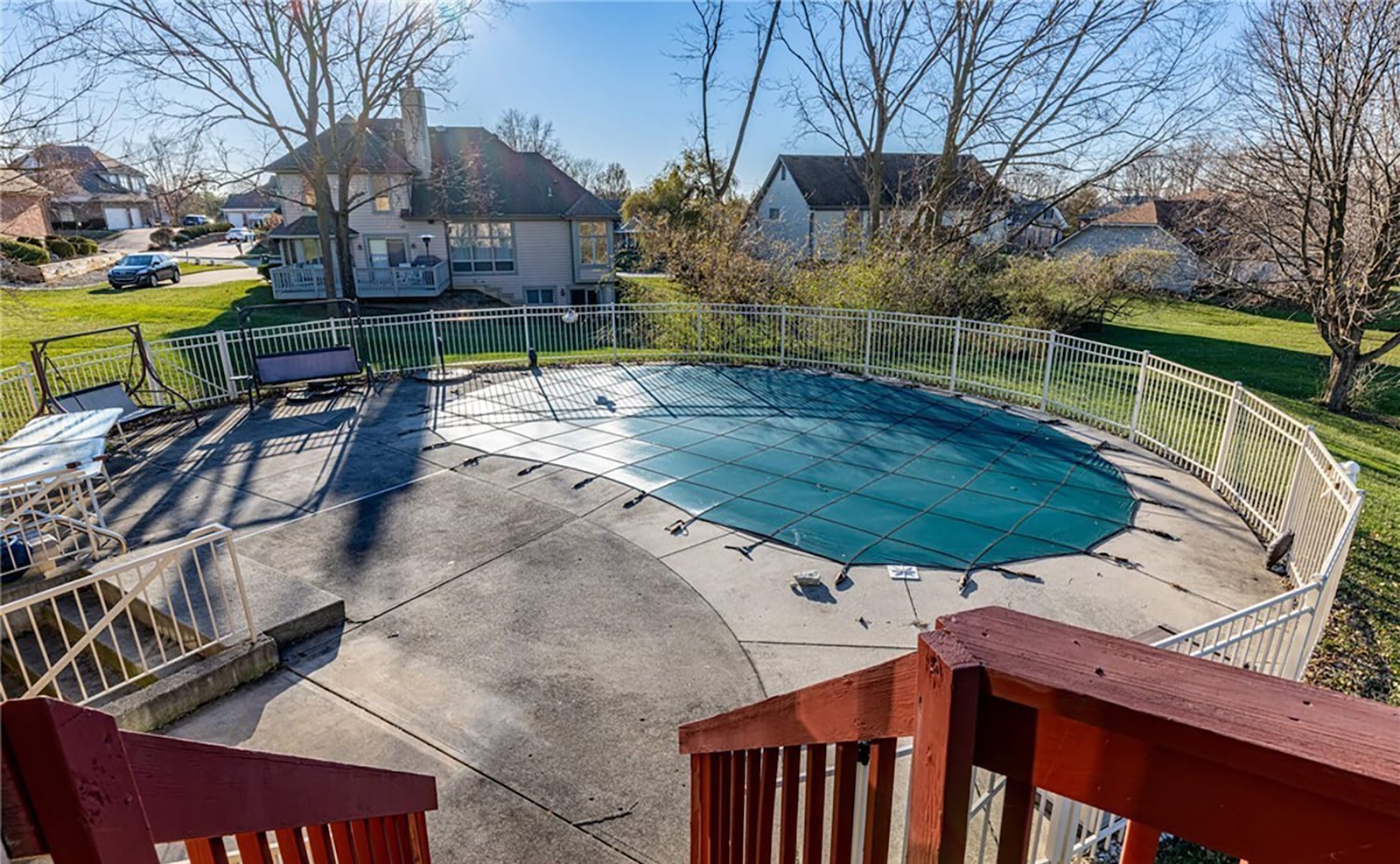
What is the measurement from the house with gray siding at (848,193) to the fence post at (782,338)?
648 centimetres

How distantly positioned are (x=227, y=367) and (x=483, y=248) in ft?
56.4

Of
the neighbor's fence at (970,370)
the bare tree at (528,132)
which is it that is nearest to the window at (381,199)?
the neighbor's fence at (970,370)

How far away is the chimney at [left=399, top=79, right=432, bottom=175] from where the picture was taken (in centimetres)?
2358

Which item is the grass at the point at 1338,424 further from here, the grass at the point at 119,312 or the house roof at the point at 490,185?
the grass at the point at 119,312

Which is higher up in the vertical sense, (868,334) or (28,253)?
(28,253)

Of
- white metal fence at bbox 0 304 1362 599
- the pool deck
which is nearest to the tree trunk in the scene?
white metal fence at bbox 0 304 1362 599

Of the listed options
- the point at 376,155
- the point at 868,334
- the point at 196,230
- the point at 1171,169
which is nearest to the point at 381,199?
the point at 376,155

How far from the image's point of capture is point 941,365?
12.6 metres

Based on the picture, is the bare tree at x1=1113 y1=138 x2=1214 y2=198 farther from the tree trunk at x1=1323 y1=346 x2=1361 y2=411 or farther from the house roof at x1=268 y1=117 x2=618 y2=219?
the house roof at x1=268 y1=117 x2=618 y2=219

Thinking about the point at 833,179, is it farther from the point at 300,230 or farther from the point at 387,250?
the point at 300,230

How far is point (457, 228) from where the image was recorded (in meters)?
26.7

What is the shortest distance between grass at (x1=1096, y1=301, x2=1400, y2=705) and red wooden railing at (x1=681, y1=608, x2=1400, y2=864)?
203 inches

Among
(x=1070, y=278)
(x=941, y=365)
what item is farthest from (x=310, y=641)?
(x=1070, y=278)

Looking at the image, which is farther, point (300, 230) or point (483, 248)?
point (483, 248)
